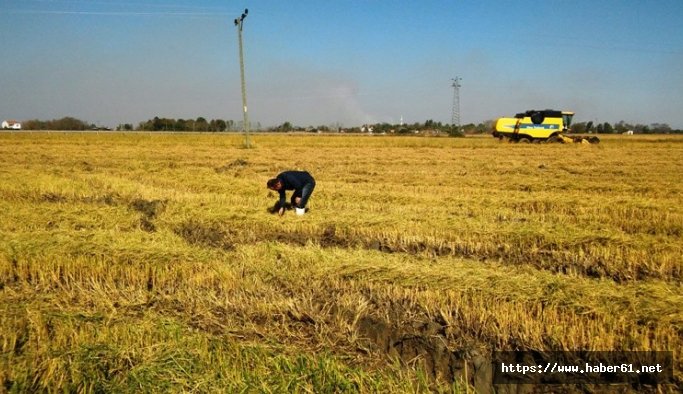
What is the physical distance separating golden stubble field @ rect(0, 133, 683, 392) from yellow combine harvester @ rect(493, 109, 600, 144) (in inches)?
981

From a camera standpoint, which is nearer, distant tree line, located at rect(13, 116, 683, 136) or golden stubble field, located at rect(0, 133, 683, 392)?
golden stubble field, located at rect(0, 133, 683, 392)

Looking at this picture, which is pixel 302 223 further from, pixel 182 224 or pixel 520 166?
pixel 520 166

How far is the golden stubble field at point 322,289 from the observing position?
3.60 metres

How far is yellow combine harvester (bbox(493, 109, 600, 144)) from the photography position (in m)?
33.4

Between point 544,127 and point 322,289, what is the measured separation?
32872 millimetres

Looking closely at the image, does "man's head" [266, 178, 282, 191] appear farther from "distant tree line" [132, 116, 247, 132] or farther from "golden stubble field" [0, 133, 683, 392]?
"distant tree line" [132, 116, 247, 132]

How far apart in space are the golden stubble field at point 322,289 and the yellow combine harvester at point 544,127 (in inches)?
981

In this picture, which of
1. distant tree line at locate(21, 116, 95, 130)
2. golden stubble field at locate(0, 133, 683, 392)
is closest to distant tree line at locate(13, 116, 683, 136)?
distant tree line at locate(21, 116, 95, 130)

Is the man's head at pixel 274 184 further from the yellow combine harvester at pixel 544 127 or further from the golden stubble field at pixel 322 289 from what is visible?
the yellow combine harvester at pixel 544 127

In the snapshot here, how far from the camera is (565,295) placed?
15.5ft

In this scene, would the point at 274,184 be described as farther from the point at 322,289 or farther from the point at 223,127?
the point at 223,127

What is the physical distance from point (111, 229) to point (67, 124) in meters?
97.6

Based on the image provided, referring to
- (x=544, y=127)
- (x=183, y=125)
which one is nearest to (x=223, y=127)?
(x=183, y=125)

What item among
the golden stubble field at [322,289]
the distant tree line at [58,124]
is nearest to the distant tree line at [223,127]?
the distant tree line at [58,124]
